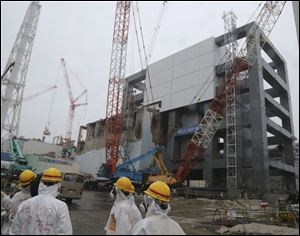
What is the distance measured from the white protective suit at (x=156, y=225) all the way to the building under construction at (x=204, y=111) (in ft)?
106

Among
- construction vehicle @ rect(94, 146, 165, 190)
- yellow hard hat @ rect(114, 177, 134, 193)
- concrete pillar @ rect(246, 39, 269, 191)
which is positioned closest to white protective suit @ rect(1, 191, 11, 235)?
yellow hard hat @ rect(114, 177, 134, 193)

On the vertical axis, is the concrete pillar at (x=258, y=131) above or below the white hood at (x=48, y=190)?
above

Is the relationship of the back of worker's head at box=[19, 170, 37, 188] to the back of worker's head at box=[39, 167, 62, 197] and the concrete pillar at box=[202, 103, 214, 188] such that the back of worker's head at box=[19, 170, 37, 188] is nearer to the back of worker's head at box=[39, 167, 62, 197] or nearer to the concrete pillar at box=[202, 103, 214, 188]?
the back of worker's head at box=[39, 167, 62, 197]

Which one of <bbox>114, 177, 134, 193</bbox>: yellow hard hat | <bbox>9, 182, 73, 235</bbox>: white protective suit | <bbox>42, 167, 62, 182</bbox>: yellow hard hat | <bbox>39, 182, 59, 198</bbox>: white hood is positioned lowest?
<bbox>9, 182, 73, 235</bbox>: white protective suit

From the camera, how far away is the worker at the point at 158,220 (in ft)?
9.25

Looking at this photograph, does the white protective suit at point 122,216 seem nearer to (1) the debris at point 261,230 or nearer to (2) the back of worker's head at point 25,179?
(2) the back of worker's head at point 25,179

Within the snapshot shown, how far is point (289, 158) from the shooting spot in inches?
1672

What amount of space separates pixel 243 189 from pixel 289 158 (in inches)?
564

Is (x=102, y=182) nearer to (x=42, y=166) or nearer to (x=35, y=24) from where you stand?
(x=42, y=166)

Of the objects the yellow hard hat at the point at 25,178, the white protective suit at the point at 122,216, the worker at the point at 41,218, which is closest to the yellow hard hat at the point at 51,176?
the worker at the point at 41,218

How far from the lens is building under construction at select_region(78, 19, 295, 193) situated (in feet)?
116

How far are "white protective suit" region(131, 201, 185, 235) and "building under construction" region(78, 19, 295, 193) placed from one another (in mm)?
32287

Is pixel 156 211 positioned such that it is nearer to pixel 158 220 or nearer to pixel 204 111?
pixel 158 220

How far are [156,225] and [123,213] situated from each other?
3.57 ft
